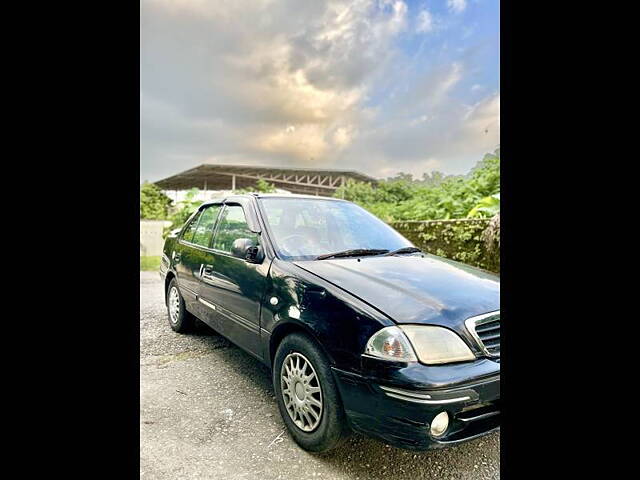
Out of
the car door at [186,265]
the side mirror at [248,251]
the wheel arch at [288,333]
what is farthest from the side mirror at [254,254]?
the car door at [186,265]

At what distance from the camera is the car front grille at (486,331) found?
5.67ft

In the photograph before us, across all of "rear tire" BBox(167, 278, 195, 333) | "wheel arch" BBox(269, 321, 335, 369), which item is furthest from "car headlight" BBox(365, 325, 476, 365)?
"rear tire" BBox(167, 278, 195, 333)

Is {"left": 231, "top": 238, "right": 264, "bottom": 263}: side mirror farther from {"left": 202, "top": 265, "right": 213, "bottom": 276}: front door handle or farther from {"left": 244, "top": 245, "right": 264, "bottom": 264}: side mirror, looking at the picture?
{"left": 202, "top": 265, "right": 213, "bottom": 276}: front door handle

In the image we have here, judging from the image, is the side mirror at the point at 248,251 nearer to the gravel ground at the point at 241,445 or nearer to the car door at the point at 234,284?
the car door at the point at 234,284

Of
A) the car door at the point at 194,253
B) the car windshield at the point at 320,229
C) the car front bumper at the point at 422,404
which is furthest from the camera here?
the car door at the point at 194,253

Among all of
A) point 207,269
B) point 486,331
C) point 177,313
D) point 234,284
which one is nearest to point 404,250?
point 486,331

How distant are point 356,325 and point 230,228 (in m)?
1.68

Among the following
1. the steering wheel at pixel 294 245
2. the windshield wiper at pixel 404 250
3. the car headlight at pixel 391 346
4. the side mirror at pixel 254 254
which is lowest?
the car headlight at pixel 391 346

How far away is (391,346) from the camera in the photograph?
1622 mm

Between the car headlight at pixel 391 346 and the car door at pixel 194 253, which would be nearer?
the car headlight at pixel 391 346

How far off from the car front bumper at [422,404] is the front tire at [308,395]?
0.49ft
